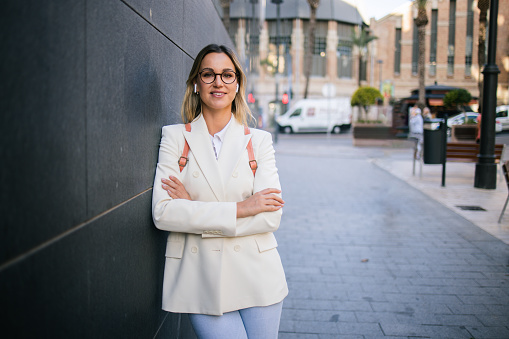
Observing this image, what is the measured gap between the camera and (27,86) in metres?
1.16

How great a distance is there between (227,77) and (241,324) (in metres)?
1.12

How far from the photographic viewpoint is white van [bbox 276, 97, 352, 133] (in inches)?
1490

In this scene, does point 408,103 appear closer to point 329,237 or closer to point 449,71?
point 449,71

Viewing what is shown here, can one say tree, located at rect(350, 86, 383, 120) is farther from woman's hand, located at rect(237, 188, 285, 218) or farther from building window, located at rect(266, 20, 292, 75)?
woman's hand, located at rect(237, 188, 285, 218)

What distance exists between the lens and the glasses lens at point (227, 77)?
240 centimetres

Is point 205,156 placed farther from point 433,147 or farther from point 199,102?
point 433,147

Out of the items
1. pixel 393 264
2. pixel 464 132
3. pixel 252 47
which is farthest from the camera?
pixel 464 132

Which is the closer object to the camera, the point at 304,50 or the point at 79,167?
the point at 79,167

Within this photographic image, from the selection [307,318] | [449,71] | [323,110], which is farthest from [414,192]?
[449,71]

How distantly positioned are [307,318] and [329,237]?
8.52 ft

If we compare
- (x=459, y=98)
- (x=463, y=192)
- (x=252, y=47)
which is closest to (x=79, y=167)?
(x=463, y=192)

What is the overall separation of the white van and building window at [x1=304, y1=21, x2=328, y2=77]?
13.5 metres

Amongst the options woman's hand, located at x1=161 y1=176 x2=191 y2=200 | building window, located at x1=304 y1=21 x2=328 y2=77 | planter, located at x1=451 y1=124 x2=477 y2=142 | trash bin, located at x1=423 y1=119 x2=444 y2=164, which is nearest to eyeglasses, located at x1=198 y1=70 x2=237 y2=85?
woman's hand, located at x1=161 y1=176 x2=191 y2=200

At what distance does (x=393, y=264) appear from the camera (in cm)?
529
